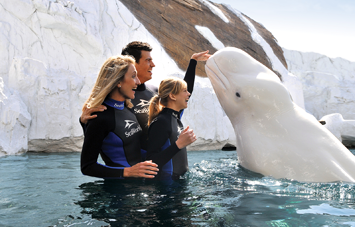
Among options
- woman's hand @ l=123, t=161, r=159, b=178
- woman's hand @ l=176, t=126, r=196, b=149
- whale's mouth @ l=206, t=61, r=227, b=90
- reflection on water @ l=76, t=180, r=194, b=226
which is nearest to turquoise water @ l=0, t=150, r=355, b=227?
reflection on water @ l=76, t=180, r=194, b=226

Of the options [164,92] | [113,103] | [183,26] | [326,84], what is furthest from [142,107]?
[326,84]

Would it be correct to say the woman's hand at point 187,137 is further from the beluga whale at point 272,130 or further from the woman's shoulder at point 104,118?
the beluga whale at point 272,130

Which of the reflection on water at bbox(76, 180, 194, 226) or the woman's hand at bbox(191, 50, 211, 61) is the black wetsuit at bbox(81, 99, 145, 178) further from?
the woman's hand at bbox(191, 50, 211, 61)

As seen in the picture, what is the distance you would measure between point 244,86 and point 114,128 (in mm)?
1499

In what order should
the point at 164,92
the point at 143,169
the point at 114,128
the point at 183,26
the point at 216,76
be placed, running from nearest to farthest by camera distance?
the point at 143,169, the point at 114,128, the point at 164,92, the point at 216,76, the point at 183,26

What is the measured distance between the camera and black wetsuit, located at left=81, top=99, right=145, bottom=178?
7.10 feet

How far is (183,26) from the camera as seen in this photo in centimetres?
1324

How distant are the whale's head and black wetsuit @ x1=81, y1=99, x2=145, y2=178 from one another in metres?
1.20

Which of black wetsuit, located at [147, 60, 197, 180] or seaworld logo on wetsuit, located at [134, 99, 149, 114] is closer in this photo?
black wetsuit, located at [147, 60, 197, 180]

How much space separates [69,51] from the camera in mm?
8875

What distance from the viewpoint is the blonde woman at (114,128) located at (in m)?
2.15

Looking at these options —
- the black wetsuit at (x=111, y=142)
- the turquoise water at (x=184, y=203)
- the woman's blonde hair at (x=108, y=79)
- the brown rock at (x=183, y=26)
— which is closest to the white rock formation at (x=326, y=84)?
the brown rock at (x=183, y=26)

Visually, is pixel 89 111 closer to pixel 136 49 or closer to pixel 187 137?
pixel 187 137

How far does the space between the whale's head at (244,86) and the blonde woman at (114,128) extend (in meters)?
1.20
